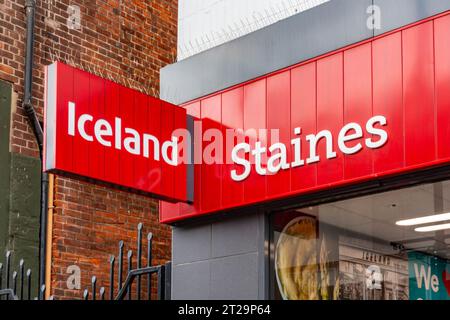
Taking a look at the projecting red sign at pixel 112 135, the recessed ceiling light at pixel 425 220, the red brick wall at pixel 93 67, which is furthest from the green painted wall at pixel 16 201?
the recessed ceiling light at pixel 425 220

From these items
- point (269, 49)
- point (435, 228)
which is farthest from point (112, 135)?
point (435, 228)

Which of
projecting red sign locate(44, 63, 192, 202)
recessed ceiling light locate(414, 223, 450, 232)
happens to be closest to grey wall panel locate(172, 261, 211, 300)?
projecting red sign locate(44, 63, 192, 202)

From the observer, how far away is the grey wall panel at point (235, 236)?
8.38 metres

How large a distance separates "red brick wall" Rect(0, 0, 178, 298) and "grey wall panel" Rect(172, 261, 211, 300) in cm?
301

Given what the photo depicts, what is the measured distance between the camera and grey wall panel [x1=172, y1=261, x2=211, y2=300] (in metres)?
8.66

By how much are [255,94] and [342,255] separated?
1709 millimetres

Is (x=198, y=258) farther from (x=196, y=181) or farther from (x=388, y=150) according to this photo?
(x=388, y=150)

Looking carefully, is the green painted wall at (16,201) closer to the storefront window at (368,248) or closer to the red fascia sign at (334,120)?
the red fascia sign at (334,120)

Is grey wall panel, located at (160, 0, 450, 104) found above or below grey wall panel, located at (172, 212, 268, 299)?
above

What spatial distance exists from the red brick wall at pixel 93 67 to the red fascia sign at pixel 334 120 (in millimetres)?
3134

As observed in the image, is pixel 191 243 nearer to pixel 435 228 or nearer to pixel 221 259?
pixel 221 259

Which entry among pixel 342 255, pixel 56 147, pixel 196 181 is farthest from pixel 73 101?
pixel 342 255

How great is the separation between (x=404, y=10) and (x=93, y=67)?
19.7ft

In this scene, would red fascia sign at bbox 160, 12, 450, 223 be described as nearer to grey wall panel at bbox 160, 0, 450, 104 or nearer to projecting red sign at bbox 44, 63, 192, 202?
grey wall panel at bbox 160, 0, 450, 104
